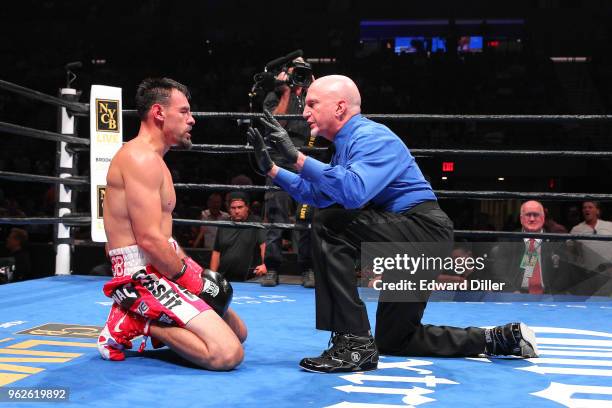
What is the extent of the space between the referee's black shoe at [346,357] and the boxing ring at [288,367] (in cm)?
3

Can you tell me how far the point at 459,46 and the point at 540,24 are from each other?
1569mm

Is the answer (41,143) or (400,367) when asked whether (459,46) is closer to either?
(41,143)

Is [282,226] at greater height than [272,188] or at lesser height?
lesser

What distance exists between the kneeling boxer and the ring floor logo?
44cm

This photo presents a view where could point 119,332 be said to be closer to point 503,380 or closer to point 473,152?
point 503,380

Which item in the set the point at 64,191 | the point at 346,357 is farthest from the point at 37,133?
the point at 346,357

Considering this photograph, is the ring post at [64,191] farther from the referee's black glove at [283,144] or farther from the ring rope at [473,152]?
the referee's black glove at [283,144]

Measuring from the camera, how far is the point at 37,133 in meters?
3.71

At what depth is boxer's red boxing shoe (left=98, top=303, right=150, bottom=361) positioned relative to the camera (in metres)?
2.18

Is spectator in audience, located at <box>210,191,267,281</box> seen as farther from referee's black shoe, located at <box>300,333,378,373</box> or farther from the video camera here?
referee's black shoe, located at <box>300,333,378,373</box>

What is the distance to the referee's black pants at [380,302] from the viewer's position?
2.13 metres

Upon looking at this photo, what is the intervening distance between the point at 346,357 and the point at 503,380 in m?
0.44

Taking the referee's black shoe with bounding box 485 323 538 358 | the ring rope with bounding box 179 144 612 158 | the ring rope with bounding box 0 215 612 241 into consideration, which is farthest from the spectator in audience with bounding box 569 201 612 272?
the referee's black shoe with bounding box 485 323 538 358

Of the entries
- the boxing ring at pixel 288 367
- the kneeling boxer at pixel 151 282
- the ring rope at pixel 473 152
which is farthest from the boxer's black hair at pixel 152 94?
the ring rope at pixel 473 152
